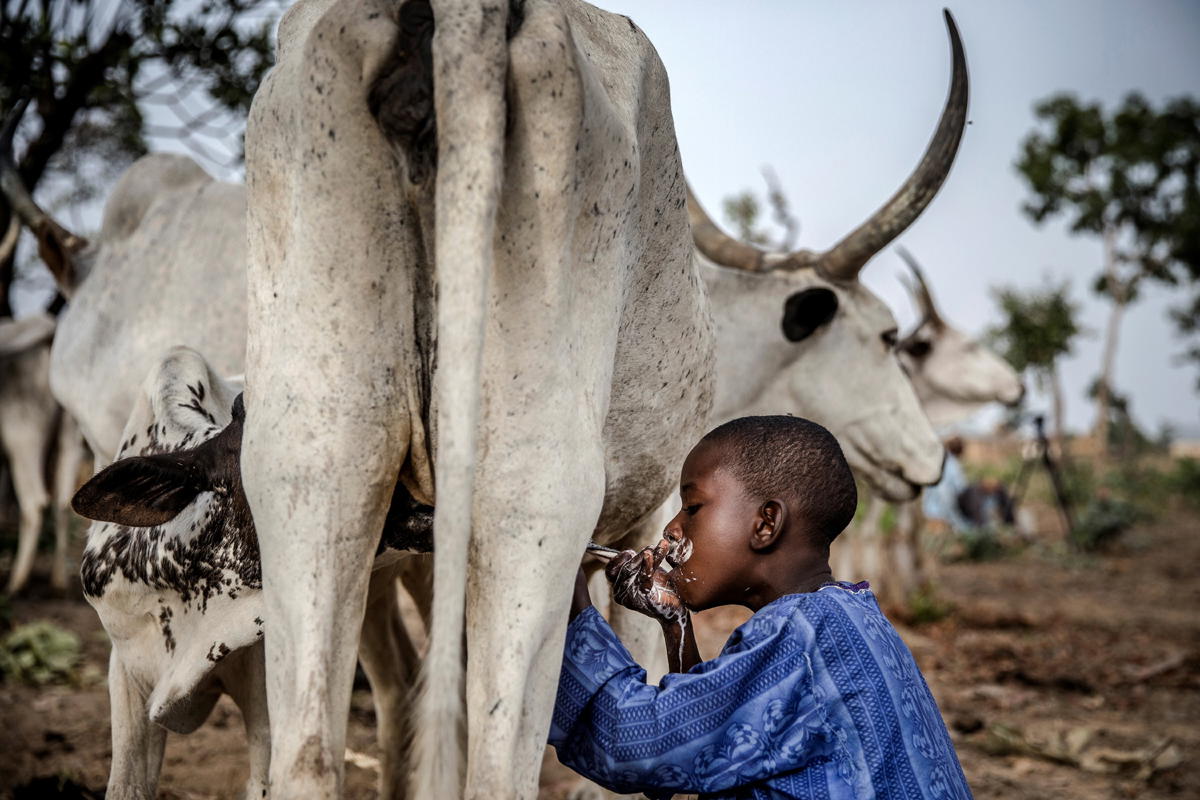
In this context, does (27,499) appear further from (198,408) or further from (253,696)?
(253,696)

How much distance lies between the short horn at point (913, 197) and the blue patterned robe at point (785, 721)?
6.89ft

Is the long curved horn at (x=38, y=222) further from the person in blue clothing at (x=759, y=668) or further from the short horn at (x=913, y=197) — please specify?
the person in blue clothing at (x=759, y=668)

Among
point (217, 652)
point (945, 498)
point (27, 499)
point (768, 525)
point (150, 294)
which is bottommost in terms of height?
point (945, 498)

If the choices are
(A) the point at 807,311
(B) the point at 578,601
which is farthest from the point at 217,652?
(A) the point at 807,311

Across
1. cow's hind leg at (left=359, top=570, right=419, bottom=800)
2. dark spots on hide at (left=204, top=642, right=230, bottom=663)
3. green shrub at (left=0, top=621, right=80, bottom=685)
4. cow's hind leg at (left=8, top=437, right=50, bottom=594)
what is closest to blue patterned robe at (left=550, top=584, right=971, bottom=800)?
dark spots on hide at (left=204, top=642, right=230, bottom=663)

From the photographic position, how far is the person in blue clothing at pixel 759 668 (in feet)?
5.46

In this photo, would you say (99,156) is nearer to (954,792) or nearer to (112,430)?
(112,430)

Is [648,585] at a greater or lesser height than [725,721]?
greater

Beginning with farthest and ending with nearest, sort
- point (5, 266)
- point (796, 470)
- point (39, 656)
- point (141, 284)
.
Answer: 1. point (5, 266)
2. point (39, 656)
3. point (141, 284)
4. point (796, 470)

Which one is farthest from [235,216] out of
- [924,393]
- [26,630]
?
[924,393]

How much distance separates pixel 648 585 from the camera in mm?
1822

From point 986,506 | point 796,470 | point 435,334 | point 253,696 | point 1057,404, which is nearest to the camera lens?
point 435,334

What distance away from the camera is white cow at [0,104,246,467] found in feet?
12.8

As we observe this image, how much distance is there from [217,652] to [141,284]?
2.50 m
